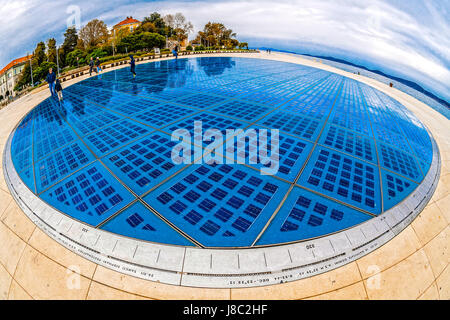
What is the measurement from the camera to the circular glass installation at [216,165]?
20.4ft

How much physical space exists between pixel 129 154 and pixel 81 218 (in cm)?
344

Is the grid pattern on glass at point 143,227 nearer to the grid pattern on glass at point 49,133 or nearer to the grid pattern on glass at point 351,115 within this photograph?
the grid pattern on glass at point 49,133

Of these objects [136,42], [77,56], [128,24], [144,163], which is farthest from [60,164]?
[128,24]

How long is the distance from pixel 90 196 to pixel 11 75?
345ft

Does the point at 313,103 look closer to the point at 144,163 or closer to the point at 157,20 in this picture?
the point at 144,163

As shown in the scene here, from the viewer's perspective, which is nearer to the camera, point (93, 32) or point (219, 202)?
point (219, 202)

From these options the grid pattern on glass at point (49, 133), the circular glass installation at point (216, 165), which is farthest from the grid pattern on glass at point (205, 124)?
the grid pattern on glass at point (49, 133)

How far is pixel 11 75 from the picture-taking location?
Answer: 7394 centimetres

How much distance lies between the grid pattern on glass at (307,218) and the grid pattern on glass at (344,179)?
0.54 m

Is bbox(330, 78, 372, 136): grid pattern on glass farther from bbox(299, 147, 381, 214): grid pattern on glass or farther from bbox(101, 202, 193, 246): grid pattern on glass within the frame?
bbox(101, 202, 193, 246): grid pattern on glass

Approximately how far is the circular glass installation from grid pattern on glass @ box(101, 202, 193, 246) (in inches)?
1.3

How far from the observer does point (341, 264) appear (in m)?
5.36

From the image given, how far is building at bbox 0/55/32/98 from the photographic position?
73.1m

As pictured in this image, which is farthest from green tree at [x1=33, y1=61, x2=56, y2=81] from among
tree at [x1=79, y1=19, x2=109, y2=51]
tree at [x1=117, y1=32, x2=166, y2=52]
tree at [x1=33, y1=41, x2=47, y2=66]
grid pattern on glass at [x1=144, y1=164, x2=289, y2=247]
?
grid pattern on glass at [x1=144, y1=164, x2=289, y2=247]
